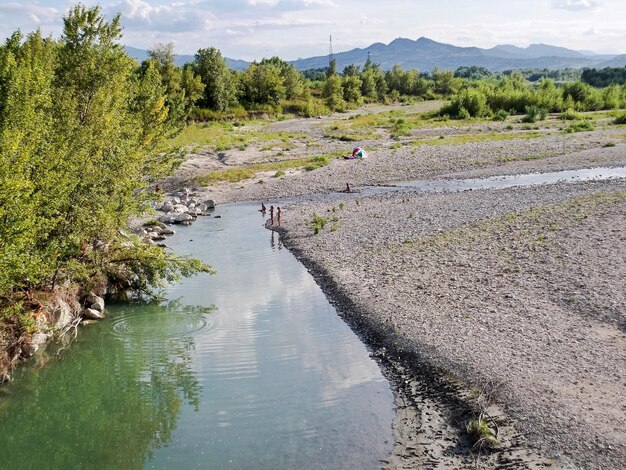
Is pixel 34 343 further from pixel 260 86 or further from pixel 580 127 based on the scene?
pixel 260 86

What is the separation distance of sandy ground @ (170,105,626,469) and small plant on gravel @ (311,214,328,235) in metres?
0.47

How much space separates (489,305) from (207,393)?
37.6ft

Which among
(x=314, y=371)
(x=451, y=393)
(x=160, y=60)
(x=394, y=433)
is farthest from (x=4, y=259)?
(x=160, y=60)

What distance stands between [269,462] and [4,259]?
9.23 meters

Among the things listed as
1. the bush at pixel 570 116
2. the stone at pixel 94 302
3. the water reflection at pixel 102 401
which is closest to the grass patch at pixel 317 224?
the water reflection at pixel 102 401

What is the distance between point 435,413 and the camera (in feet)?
59.3

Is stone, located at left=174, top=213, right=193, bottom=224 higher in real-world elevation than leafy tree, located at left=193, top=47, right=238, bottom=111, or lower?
lower

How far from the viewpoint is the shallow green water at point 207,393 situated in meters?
16.9

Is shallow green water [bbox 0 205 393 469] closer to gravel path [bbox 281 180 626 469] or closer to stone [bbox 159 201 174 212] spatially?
gravel path [bbox 281 180 626 469]

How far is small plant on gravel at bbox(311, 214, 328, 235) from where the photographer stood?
39.4 meters

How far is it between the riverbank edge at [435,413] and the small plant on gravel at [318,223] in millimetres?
15551

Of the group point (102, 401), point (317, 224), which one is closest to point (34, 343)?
point (102, 401)

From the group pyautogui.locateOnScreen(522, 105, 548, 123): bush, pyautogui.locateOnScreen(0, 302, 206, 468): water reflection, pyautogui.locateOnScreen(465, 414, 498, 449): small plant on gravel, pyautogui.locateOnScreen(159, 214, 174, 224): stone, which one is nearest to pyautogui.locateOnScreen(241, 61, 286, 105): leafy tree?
pyautogui.locateOnScreen(522, 105, 548, 123): bush

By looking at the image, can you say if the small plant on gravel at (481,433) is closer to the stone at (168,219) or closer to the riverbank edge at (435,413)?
the riverbank edge at (435,413)
